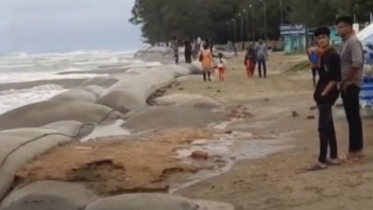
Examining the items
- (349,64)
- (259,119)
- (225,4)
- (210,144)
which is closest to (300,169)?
(349,64)

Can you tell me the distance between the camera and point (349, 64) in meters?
8.20

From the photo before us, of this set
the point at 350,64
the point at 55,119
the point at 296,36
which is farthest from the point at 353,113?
the point at 296,36

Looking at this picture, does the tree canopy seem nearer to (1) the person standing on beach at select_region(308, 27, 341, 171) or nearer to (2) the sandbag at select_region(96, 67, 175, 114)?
(2) the sandbag at select_region(96, 67, 175, 114)

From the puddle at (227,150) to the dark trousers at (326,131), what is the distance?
1369 mm

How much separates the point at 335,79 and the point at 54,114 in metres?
8.24

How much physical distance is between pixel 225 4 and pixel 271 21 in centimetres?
1826

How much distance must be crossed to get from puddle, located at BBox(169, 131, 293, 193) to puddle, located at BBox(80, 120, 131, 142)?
6.76ft

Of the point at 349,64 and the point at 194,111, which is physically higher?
the point at 349,64

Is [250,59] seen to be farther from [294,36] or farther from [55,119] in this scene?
[294,36]

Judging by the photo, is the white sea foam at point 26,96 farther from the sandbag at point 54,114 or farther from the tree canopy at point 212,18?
the tree canopy at point 212,18

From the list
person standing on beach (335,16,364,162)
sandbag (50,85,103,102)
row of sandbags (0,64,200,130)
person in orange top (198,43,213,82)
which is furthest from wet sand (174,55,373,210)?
person in orange top (198,43,213,82)

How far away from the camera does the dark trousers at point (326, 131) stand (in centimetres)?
814

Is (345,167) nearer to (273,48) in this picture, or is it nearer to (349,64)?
(349,64)

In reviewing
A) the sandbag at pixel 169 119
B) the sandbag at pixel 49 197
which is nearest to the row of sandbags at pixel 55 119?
Result: the sandbag at pixel 169 119
